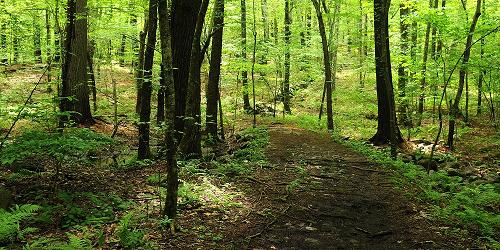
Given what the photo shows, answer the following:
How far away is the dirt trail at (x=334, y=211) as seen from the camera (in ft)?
17.6

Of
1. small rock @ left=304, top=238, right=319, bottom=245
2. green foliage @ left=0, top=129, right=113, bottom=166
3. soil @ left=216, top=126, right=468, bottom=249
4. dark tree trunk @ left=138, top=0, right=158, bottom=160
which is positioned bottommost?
small rock @ left=304, top=238, right=319, bottom=245

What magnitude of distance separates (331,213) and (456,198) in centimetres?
285

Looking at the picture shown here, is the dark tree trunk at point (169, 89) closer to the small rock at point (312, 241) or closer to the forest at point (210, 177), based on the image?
the forest at point (210, 177)

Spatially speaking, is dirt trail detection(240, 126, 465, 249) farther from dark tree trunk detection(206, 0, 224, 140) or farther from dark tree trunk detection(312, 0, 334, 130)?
dark tree trunk detection(312, 0, 334, 130)

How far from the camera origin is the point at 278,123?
20375 millimetres

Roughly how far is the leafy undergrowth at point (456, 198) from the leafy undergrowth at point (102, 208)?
3653mm

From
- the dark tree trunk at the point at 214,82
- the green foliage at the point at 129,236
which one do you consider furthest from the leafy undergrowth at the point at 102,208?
the dark tree trunk at the point at 214,82

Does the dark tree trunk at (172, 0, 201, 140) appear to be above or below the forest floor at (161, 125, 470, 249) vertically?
above

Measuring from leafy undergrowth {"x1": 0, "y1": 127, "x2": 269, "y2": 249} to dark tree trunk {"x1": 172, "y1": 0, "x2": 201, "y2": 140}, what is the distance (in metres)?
1.62

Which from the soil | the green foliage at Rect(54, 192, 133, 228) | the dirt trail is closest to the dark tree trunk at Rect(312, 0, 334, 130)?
the dirt trail

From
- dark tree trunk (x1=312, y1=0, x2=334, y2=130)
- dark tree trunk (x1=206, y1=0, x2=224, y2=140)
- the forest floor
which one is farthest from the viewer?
dark tree trunk (x1=312, y1=0, x2=334, y2=130)

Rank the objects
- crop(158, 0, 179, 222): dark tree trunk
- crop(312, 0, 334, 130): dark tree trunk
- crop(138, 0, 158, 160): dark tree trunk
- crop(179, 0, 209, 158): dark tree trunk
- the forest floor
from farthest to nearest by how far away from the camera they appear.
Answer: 1. crop(312, 0, 334, 130): dark tree trunk
2. crop(179, 0, 209, 158): dark tree trunk
3. crop(138, 0, 158, 160): dark tree trunk
4. the forest floor
5. crop(158, 0, 179, 222): dark tree trunk

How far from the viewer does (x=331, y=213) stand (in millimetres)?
6547

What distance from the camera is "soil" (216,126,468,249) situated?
5.33 meters
